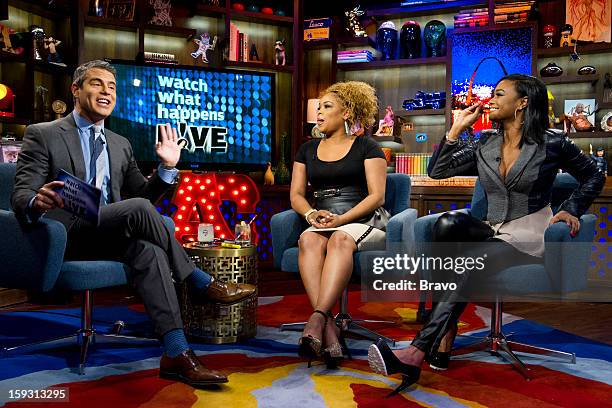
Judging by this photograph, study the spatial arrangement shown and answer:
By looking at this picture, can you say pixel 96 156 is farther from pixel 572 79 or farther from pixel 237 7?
Answer: pixel 572 79

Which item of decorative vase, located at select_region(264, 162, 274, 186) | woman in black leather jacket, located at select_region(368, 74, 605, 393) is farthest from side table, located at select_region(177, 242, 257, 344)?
decorative vase, located at select_region(264, 162, 274, 186)

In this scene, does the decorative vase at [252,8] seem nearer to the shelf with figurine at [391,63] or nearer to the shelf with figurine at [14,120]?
the shelf with figurine at [391,63]

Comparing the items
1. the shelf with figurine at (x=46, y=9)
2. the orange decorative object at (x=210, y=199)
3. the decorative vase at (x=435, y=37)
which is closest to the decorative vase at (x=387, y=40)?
the decorative vase at (x=435, y=37)

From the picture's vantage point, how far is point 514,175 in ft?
9.15

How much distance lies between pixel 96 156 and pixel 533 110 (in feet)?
6.24

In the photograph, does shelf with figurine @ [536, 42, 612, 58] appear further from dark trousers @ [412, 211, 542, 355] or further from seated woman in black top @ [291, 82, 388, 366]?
dark trousers @ [412, 211, 542, 355]

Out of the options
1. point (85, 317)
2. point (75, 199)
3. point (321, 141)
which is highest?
point (321, 141)

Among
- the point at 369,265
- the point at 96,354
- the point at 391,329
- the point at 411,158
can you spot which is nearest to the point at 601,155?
the point at 411,158

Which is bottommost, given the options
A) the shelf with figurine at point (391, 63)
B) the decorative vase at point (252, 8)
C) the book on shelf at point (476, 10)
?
the shelf with figurine at point (391, 63)

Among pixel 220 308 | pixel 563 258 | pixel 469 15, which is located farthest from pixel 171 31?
pixel 563 258

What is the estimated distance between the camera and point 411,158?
554cm

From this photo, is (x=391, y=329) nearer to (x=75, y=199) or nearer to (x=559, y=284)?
(x=559, y=284)

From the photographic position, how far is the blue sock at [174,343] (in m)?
2.35

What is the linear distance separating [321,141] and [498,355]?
1.37 metres
